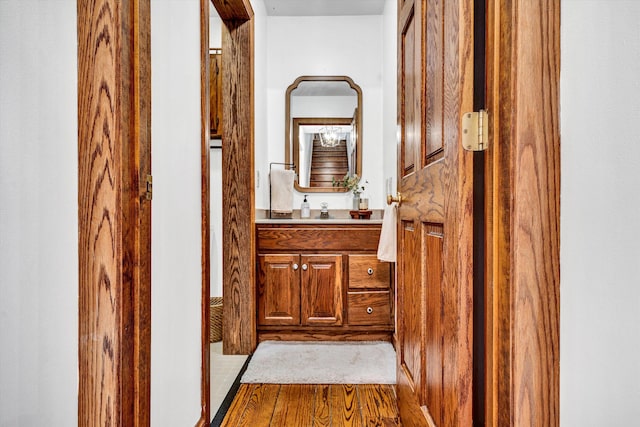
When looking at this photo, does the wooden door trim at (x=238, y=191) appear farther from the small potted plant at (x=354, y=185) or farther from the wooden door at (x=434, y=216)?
the wooden door at (x=434, y=216)

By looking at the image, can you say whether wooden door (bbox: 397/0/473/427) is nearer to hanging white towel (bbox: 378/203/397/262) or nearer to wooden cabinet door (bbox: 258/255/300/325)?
hanging white towel (bbox: 378/203/397/262)

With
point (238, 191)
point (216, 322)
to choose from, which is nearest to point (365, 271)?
point (238, 191)

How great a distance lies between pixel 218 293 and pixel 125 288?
227 centimetres

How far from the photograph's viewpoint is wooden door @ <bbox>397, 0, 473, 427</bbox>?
3.06 feet

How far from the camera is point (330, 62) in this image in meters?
3.30

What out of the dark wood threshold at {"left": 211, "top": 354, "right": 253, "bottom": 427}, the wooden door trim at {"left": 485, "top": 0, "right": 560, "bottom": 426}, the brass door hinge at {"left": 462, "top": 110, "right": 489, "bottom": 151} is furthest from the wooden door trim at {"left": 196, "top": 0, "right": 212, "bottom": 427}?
the wooden door trim at {"left": 485, "top": 0, "right": 560, "bottom": 426}

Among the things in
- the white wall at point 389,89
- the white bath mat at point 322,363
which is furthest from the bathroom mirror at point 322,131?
the white bath mat at point 322,363

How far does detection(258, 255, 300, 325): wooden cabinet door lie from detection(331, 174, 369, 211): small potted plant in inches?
31.5

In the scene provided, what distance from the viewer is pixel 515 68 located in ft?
2.60

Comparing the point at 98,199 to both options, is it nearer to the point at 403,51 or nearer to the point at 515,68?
the point at 515,68

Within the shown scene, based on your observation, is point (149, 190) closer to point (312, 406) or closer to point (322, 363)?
point (312, 406)
